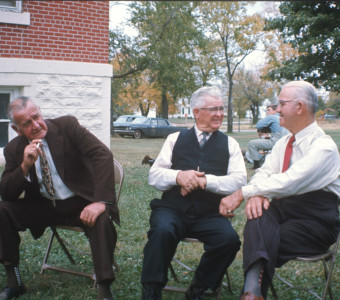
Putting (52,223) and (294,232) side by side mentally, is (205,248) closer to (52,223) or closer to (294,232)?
(294,232)

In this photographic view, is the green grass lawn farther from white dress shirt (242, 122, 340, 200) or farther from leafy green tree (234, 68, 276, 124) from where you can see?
leafy green tree (234, 68, 276, 124)

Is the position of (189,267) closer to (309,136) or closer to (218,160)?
(218,160)

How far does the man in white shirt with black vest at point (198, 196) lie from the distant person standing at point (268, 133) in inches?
194

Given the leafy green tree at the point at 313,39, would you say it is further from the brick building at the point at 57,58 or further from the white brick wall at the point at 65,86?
the white brick wall at the point at 65,86

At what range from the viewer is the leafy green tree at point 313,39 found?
15.5 m

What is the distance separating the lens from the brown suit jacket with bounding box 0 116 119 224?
3357 millimetres

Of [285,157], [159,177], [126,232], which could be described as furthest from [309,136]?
[126,232]

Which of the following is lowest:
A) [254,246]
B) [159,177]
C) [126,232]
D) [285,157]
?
[126,232]

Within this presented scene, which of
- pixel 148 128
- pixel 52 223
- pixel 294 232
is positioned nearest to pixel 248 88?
pixel 148 128

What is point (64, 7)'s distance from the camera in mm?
8656

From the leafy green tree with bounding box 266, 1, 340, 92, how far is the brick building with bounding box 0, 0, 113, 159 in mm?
8902

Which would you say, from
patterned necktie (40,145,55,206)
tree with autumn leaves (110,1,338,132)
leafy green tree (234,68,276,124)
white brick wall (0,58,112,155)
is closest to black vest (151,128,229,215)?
patterned necktie (40,145,55,206)

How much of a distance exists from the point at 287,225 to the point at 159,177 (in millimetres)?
1030

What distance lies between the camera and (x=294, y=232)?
297 cm
